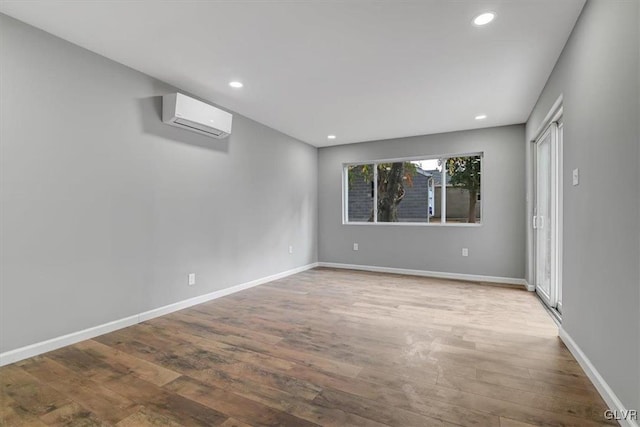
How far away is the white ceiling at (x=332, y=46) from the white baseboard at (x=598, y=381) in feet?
7.58

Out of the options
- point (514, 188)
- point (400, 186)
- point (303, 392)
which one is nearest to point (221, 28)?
point (303, 392)

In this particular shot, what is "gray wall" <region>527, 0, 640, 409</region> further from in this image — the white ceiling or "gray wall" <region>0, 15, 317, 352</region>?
"gray wall" <region>0, 15, 317, 352</region>

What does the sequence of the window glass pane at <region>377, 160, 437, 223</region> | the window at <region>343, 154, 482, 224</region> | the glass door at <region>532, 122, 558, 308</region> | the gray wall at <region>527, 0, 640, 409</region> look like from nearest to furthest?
the gray wall at <region>527, 0, 640, 409</region>, the glass door at <region>532, 122, 558, 308</region>, the window at <region>343, 154, 482, 224</region>, the window glass pane at <region>377, 160, 437, 223</region>

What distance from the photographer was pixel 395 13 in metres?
2.11

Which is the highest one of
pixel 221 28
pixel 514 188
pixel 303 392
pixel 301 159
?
pixel 221 28

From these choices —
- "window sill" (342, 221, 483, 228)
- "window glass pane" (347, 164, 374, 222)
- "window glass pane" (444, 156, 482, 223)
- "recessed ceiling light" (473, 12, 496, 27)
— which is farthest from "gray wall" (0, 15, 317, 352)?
"window glass pane" (444, 156, 482, 223)

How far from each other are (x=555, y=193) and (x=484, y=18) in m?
2.07

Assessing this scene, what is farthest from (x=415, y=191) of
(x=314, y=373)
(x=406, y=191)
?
(x=314, y=373)

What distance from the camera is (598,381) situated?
5.85ft

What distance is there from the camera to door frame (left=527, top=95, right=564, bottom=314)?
302cm

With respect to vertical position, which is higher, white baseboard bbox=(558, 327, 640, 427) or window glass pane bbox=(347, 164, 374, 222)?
window glass pane bbox=(347, 164, 374, 222)

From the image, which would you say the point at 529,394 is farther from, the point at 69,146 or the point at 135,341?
the point at 69,146

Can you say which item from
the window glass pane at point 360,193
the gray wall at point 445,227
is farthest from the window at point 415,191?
the gray wall at point 445,227

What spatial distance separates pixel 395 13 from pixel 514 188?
3.63 meters
